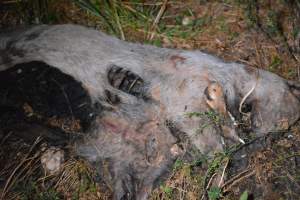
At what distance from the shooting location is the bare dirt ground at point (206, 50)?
2.35 m

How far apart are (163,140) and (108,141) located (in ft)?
1.11

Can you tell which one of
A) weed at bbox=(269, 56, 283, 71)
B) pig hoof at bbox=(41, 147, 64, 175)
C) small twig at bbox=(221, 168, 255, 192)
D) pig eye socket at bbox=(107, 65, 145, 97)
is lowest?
pig hoof at bbox=(41, 147, 64, 175)

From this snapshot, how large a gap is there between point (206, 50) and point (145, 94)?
103 centimetres

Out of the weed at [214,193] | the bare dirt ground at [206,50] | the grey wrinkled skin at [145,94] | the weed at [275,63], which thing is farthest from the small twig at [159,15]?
the weed at [214,193]

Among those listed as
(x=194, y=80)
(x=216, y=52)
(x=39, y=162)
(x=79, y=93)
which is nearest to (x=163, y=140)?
(x=194, y=80)

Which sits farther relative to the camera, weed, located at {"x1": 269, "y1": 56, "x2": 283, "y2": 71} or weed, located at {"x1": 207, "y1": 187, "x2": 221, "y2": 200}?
weed, located at {"x1": 269, "y1": 56, "x2": 283, "y2": 71}

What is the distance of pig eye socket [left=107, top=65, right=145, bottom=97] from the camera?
2.44m

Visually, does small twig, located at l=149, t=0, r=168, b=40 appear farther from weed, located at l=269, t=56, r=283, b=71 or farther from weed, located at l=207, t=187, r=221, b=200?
weed, located at l=207, t=187, r=221, b=200

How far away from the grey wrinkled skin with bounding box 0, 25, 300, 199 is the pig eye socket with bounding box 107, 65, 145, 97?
1.2 inches

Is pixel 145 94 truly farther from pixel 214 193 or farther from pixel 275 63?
pixel 275 63

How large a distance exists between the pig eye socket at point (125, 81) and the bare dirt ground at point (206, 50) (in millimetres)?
377

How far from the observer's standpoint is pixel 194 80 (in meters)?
2.38

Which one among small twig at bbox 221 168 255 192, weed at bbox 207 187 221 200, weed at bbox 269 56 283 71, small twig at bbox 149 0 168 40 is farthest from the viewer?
small twig at bbox 149 0 168 40

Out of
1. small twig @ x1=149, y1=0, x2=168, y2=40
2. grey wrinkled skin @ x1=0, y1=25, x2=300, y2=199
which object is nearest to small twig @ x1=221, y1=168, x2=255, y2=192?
grey wrinkled skin @ x1=0, y1=25, x2=300, y2=199
